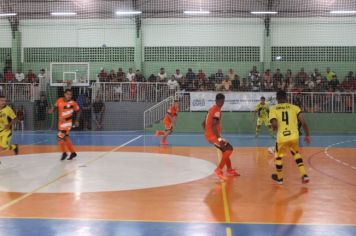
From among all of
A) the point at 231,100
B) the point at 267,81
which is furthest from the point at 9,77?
the point at 267,81

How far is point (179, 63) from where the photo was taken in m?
29.8

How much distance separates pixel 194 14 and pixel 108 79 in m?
7.48

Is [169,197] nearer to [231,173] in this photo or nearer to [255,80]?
[231,173]

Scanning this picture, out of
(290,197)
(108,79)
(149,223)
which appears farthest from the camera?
(108,79)

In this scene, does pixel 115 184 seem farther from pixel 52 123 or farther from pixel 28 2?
pixel 28 2

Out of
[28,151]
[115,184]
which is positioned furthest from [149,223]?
[28,151]

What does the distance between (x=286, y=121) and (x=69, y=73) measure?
19666 millimetres

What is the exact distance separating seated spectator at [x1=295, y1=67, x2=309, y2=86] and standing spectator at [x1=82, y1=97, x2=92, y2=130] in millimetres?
12815

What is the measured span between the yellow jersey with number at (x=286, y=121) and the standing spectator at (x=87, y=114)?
692 inches

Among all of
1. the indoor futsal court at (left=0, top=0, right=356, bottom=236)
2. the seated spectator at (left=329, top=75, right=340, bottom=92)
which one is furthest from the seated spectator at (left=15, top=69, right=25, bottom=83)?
the seated spectator at (left=329, top=75, right=340, bottom=92)

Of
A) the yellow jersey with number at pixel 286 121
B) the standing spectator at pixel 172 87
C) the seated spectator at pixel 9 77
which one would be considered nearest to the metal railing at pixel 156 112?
the standing spectator at pixel 172 87

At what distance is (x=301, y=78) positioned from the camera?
26297 mm

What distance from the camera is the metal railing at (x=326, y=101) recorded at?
24.1 meters

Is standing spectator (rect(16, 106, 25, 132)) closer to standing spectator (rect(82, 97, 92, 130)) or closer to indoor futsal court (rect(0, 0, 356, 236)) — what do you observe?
indoor futsal court (rect(0, 0, 356, 236))
